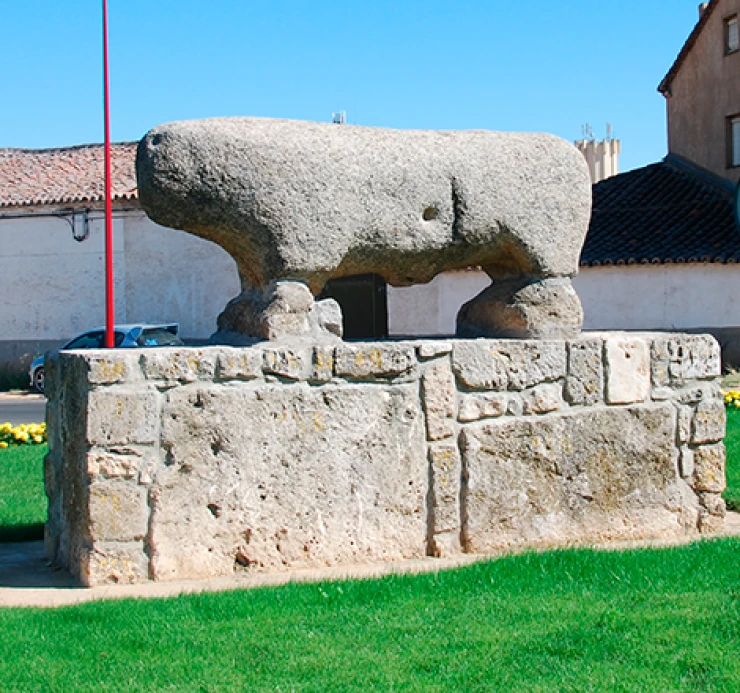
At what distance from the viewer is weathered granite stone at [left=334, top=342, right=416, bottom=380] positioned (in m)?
4.89

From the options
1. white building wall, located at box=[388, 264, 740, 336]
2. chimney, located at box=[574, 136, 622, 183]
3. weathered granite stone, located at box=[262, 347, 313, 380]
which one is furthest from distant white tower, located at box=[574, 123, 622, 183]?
weathered granite stone, located at box=[262, 347, 313, 380]

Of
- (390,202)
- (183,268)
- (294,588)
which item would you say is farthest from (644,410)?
(183,268)

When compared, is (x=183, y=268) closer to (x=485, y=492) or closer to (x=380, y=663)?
(x=485, y=492)

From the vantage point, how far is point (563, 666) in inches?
139

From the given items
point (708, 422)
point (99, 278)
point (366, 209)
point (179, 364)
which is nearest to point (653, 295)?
point (99, 278)

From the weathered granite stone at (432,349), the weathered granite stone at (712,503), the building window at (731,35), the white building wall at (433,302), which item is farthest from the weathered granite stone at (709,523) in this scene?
the building window at (731,35)

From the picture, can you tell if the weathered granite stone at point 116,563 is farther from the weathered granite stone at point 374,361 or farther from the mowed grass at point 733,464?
the mowed grass at point 733,464

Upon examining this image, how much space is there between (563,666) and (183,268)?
60.1ft

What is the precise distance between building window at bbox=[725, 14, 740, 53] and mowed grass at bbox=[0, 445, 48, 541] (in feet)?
49.0

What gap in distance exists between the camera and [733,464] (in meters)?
7.93

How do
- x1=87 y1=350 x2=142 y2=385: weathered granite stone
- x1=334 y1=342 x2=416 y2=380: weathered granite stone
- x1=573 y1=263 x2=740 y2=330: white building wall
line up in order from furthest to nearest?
x1=573 y1=263 x2=740 y2=330: white building wall → x1=334 y1=342 x2=416 y2=380: weathered granite stone → x1=87 y1=350 x2=142 y2=385: weathered granite stone

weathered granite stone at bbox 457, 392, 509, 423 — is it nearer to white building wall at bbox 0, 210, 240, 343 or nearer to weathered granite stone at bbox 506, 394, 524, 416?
weathered granite stone at bbox 506, 394, 524, 416

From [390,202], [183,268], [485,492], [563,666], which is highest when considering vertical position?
[183,268]

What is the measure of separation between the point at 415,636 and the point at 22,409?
42.0ft
